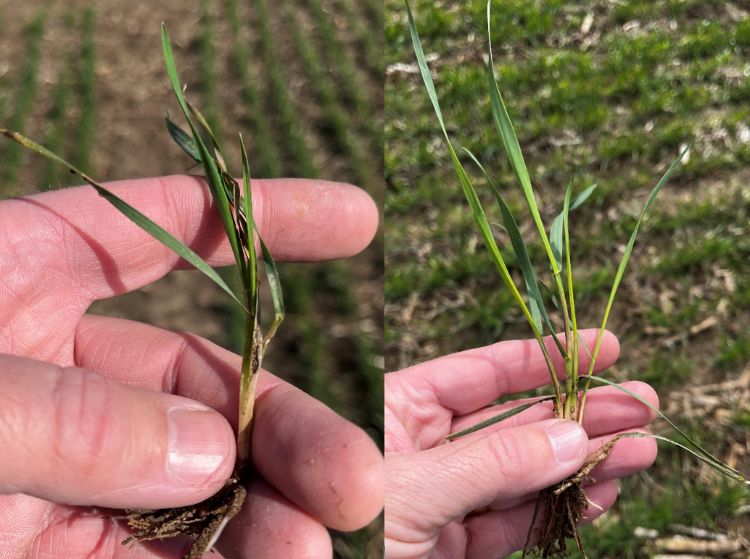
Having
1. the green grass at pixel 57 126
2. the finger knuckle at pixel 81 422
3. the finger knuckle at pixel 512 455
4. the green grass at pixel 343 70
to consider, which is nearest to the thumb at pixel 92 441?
the finger knuckle at pixel 81 422

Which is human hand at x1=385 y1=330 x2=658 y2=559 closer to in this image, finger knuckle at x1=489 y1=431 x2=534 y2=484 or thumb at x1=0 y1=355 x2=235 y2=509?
finger knuckle at x1=489 y1=431 x2=534 y2=484

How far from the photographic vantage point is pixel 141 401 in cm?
83

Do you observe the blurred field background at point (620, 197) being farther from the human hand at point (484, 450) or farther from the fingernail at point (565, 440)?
the fingernail at point (565, 440)

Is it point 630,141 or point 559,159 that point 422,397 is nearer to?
point 559,159

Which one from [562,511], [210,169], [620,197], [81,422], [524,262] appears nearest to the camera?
[81,422]

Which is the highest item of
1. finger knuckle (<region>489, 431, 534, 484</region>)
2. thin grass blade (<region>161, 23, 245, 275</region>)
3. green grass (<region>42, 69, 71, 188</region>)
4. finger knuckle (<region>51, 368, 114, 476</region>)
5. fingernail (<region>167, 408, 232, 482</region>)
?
thin grass blade (<region>161, 23, 245, 275</region>)

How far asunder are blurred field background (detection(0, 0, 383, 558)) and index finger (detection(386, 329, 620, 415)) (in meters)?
0.49

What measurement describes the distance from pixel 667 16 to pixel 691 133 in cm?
56

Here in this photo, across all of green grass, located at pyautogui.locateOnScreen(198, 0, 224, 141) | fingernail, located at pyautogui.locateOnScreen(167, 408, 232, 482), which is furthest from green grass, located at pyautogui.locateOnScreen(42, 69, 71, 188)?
fingernail, located at pyautogui.locateOnScreen(167, 408, 232, 482)

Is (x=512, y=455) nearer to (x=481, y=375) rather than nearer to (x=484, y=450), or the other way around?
(x=484, y=450)

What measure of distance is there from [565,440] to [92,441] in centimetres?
66

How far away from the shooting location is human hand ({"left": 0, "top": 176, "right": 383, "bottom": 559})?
783mm

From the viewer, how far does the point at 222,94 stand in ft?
9.48

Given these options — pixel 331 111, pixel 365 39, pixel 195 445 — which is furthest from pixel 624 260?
pixel 365 39
